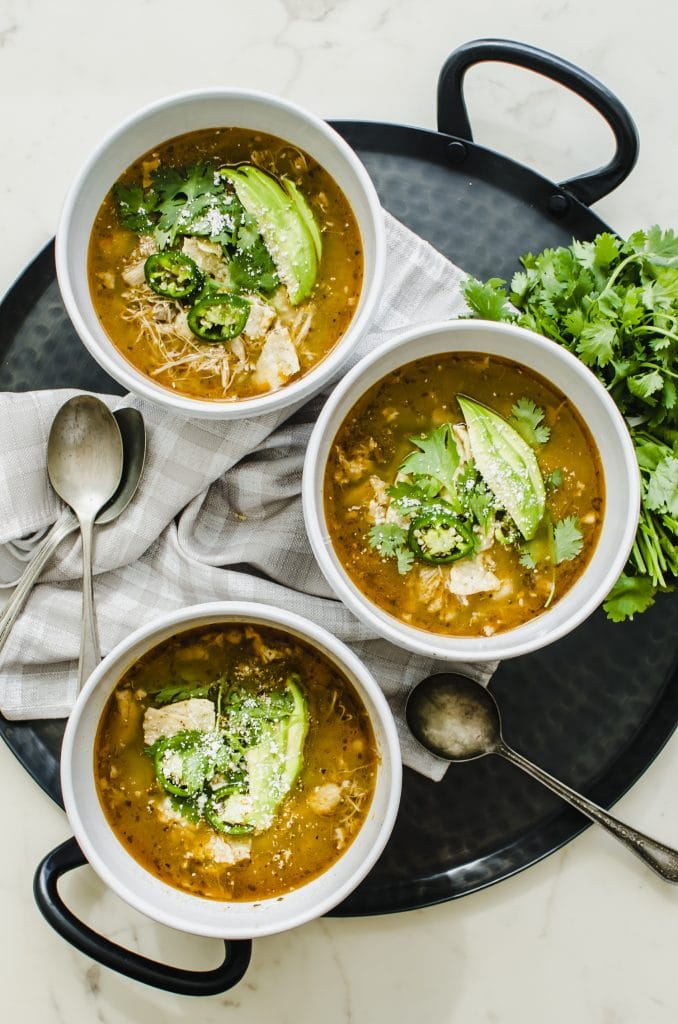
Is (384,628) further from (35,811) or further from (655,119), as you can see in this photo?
(655,119)

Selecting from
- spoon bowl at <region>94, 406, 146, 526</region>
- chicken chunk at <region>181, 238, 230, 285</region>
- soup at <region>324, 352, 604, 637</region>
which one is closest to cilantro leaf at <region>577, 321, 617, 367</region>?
soup at <region>324, 352, 604, 637</region>

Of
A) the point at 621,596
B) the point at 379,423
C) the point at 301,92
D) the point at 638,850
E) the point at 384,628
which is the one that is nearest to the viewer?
the point at 384,628

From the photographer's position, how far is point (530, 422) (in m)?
1.84

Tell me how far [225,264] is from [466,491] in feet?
2.21

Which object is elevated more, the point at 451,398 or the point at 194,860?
the point at 451,398

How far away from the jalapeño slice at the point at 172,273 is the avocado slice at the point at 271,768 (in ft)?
2.77

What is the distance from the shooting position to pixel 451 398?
186 cm

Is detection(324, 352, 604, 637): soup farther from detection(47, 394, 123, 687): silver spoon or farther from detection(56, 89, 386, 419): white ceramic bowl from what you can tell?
detection(47, 394, 123, 687): silver spoon

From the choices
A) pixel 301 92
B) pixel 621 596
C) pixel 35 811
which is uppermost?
pixel 301 92

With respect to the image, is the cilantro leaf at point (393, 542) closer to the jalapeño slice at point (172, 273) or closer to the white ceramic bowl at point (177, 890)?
the white ceramic bowl at point (177, 890)

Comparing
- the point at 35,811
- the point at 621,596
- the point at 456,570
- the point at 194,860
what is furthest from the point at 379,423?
the point at 35,811

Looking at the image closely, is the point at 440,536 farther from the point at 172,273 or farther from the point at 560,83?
the point at 560,83

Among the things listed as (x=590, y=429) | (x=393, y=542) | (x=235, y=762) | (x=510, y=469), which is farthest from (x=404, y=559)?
(x=235, y=762)

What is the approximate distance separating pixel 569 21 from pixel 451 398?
1.28 metres
